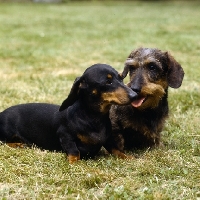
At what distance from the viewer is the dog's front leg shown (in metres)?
4.48

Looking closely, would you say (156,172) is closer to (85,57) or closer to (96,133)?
(96,133)

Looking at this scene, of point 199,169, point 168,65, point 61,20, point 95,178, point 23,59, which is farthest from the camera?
point 61,20

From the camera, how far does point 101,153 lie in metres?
4.98

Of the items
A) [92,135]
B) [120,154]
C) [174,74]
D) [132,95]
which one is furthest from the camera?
[174,74]

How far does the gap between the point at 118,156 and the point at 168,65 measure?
1.22 m

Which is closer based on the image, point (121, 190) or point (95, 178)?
point (121, 190)

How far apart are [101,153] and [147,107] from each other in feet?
2.39

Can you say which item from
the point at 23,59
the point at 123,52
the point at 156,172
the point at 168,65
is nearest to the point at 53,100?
the point at 168,65

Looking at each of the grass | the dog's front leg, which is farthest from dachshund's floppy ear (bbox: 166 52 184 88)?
the dog's front leg

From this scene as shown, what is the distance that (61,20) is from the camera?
21938mm

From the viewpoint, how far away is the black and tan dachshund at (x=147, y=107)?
4.85m

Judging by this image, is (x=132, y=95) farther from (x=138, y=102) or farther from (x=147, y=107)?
(x=147, y=107)

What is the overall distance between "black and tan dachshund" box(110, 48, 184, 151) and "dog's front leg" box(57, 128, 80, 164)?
50cm

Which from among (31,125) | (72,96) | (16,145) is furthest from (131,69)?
(16,145)
